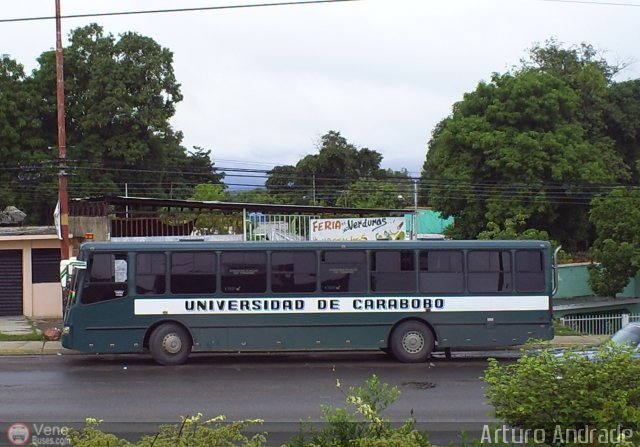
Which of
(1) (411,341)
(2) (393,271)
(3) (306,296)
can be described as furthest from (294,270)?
(1) (411,341)

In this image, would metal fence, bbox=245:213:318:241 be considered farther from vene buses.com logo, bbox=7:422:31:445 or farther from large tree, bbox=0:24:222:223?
vene buses.com logo, bbox=7:422:31:445

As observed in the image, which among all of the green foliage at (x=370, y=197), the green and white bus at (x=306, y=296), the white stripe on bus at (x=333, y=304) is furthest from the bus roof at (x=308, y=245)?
the green foliage at (x=370, y=197)

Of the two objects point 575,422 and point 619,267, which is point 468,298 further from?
point 619,267

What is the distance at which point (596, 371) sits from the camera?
6266mm

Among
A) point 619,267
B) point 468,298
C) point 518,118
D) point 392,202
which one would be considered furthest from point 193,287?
point 392,202

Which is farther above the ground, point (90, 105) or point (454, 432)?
point (90, 105)

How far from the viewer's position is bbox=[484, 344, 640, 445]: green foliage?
5895mm

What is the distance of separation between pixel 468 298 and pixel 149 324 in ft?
22.9

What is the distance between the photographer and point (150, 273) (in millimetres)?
17688

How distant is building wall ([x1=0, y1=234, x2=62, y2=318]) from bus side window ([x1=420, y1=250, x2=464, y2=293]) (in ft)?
44.0

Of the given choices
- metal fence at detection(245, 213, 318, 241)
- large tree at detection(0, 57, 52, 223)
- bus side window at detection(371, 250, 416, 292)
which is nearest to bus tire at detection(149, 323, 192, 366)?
bus side window at detection(371, 250, 416, 292)

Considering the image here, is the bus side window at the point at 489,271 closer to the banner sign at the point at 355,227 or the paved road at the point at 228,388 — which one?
the paved road at the point at 228,388

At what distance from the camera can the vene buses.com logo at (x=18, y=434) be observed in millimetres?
9792

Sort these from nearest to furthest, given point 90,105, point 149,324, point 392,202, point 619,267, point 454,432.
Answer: point 454,432, point 149,324, point 619,267, point 90,105, point 392,202
